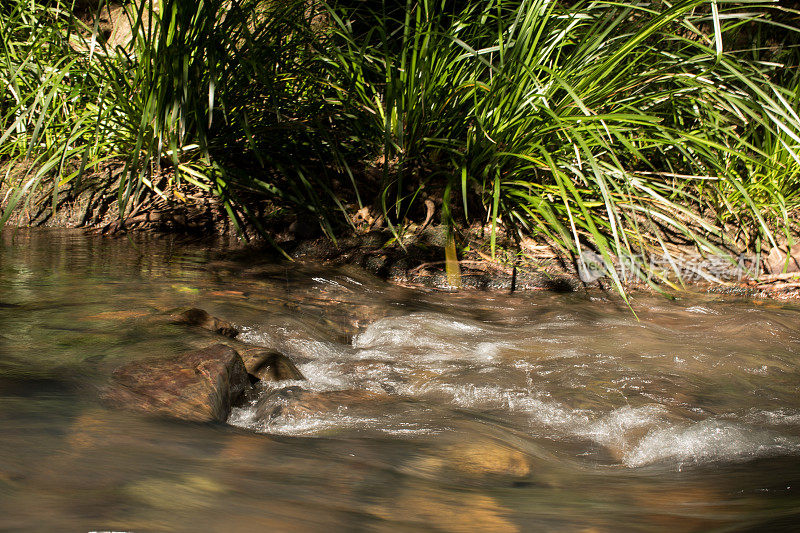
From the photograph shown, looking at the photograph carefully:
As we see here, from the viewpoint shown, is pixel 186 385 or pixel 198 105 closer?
pixel 186 385

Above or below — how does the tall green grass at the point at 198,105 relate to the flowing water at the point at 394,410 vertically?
above

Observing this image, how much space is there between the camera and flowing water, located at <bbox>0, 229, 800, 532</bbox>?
84 cm

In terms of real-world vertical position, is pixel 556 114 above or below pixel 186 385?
above

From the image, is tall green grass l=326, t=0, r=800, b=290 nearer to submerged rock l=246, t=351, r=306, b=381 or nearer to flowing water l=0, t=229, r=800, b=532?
flowing water l=0, t=229, r=800, b=532

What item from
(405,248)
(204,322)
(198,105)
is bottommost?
(204,322)

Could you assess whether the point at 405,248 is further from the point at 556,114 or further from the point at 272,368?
the point at 272,368

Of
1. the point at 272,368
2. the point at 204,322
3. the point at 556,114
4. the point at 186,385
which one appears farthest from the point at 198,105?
the point at 186,385

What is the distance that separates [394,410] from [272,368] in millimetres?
401

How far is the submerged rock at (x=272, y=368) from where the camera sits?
68.3 inches

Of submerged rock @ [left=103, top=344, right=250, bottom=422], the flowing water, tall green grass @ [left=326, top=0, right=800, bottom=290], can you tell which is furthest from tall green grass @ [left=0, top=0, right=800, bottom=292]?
submerged rock @ [left=103, top=344, right=250, bottom=422]

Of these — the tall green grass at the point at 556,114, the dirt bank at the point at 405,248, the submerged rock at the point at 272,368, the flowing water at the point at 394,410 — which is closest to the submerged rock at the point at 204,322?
the flowing water at the point at 394,410

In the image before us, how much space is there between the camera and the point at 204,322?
1.98 m

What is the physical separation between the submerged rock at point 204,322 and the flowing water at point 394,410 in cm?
5

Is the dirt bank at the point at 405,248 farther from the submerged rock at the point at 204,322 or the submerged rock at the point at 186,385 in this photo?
the submerged rock at the point at 186,385
